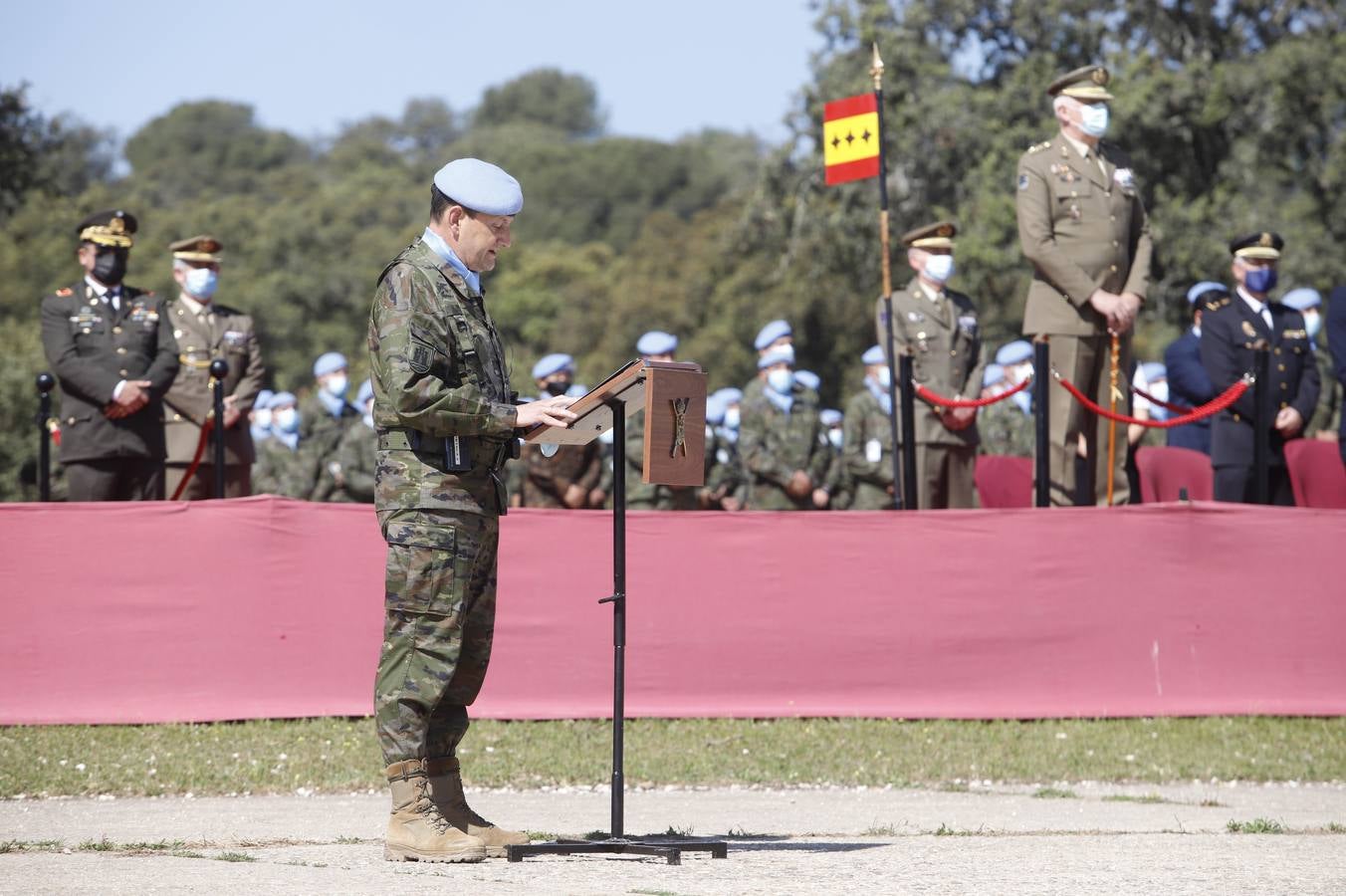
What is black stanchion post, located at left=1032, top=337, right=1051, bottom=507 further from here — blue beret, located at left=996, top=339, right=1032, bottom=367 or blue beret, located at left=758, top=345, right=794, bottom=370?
blue beret, located at left=996, top=339, right=1032, bottom=367

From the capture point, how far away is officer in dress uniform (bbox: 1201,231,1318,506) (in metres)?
12.0

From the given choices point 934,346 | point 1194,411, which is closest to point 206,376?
point 934,346

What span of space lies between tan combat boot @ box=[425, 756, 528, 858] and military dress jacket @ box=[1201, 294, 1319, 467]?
21.8 ft

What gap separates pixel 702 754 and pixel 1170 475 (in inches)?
197

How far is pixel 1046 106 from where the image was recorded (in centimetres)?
3666

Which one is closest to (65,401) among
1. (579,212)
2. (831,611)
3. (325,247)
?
(831,611)

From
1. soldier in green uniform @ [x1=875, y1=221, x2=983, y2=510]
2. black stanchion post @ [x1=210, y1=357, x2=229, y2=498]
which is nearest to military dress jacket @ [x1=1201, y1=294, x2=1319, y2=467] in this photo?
soldier in green uniform @ [x1=875, y1=221, x2=983, y2=510]

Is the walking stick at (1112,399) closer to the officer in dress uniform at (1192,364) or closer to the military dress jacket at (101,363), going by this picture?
the officer in dress uniform at (1192,364)

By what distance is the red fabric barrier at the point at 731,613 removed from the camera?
9.94 metres

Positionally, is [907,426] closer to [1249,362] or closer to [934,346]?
[934,346]

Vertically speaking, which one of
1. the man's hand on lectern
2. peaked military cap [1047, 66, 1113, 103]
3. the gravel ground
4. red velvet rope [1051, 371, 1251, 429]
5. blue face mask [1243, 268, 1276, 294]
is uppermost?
peaked military cap [1047, 66, 1113, 103]

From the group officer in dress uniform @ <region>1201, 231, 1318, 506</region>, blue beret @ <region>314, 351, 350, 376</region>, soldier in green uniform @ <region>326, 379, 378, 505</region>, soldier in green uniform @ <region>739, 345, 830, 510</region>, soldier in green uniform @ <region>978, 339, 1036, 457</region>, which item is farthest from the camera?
blue beret @ <region>314, 351, 350, 376</region>

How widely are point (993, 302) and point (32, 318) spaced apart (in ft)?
102

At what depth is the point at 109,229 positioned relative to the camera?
1162cm
